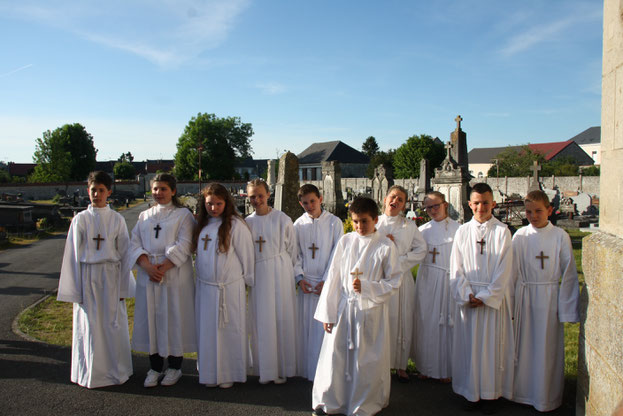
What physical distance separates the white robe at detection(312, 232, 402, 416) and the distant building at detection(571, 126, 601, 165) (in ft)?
293

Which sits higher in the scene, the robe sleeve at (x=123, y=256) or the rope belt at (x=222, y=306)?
the robe sleeve at (x=123, y=256)

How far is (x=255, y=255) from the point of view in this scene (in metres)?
4.41

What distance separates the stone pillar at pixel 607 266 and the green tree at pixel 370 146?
256ft

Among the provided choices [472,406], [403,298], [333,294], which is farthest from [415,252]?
[472,406]

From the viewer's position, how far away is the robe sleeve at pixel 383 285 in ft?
11.6

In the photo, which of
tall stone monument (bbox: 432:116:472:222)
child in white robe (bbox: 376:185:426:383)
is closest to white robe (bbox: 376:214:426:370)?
child in white robe (bbox: 376:185:426:383)

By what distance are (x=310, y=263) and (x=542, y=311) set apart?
2146mm

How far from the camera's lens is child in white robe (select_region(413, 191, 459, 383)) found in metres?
4.36

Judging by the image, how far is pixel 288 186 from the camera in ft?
33.0

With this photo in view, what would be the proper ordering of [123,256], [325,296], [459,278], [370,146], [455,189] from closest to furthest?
1. [325,296]
2. [459,278]
3. [123,256]
4. [455,189]
5. [370,146]

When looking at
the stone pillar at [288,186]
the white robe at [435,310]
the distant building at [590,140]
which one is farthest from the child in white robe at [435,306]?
the distant building at [590,140]

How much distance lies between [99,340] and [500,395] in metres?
3.72

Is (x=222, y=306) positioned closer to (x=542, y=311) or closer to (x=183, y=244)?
(x=183, y=244)

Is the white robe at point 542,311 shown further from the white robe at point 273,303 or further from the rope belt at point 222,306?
the rope belt at point 222,306
